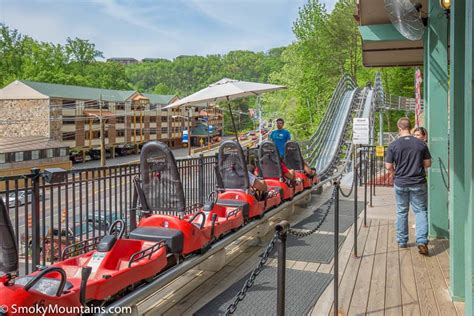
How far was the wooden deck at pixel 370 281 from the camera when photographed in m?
3.67

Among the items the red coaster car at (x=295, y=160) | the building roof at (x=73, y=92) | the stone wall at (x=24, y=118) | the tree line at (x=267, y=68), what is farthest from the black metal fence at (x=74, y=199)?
the building roof at (x=73, y=92)

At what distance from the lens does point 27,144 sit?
38844mm

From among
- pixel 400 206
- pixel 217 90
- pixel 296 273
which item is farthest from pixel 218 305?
pixel 217 90

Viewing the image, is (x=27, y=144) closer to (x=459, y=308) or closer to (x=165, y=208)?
(x=165, y=208)

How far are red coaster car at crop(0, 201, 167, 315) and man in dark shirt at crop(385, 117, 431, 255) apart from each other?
3.25 m

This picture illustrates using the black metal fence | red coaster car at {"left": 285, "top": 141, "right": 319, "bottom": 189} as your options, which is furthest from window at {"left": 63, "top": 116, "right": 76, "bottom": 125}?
red coaster car at {"left": 285, "top": 141, "right": 319, "bottom": 189}

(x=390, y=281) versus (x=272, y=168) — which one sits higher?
(x=272, y=168)

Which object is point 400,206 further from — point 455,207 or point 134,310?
point 134,310

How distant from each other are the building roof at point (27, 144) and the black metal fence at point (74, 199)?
1318 inches

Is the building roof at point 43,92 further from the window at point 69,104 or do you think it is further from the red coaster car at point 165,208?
the red coaster car at point 165,208

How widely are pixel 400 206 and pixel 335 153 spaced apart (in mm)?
A: 10057

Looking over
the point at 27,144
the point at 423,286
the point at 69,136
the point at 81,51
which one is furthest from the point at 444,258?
the point at 81,51

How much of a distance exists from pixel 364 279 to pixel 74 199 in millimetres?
3030

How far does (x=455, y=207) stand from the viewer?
3.79 m
